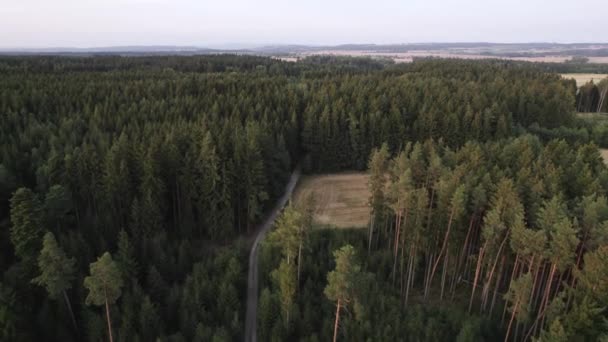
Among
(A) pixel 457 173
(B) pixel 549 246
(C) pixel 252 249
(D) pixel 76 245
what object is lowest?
(C) pixel 252 249

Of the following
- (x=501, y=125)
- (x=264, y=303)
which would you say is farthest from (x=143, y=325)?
(x=501, y=125)

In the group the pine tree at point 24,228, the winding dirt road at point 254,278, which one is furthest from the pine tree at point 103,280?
the winding dirt road at point 254,278

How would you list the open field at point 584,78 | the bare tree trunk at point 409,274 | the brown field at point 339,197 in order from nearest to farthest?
1. the bare tree trunk at point 409,274
2. the brown field at point 339,197
3. the open field at point 584,78

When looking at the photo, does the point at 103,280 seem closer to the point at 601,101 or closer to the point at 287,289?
the point at 287,289

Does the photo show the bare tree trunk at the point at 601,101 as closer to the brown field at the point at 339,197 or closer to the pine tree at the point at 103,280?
the brown field at the point at 339,197

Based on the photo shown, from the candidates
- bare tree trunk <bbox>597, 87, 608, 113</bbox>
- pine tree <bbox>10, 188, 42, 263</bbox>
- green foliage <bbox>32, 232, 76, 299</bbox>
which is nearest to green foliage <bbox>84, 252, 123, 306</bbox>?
green foliage <bbox>32, 232, 76, 299</bbox>

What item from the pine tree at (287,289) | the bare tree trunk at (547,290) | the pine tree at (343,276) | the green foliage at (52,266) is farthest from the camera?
the pine tree at (287,289)

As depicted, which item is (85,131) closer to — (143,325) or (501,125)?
(143,325)
